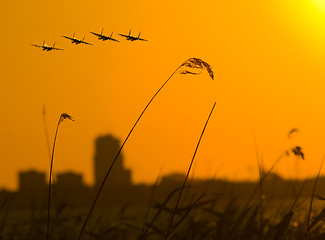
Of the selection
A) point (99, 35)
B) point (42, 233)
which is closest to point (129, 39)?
point (99, 35)

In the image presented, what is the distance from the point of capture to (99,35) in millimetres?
3225

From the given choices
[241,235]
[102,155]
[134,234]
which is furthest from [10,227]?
[102,155]

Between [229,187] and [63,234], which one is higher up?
[229,187]

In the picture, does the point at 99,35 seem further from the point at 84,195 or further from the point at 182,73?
the point at 84,195

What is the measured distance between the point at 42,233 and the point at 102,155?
98003 mm

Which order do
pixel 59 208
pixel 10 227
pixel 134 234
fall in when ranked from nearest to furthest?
pixel 59 208 < pixel 10 227 < pixel 134 234

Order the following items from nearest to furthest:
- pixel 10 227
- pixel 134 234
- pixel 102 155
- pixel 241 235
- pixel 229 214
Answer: pixel 241 235 → pixel 229 214 → pixel 10 227 → pixel 134 234 → pixel 102 155

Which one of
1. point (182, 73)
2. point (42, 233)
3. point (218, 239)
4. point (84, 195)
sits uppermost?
point (182, 73)

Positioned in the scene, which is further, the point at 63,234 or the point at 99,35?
the point at 63,234

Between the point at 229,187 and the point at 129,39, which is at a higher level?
the point at 129,39

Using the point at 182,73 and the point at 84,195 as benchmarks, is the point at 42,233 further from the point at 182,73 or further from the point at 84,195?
the point at 84,195

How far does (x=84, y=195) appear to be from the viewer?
4328 inches

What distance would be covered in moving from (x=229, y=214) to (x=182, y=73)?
11.7 feet

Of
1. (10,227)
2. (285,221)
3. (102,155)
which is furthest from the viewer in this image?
(102,155)
